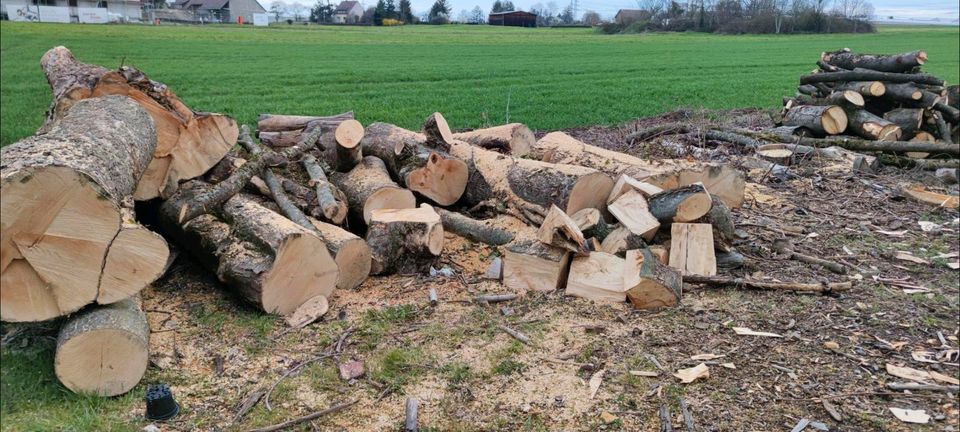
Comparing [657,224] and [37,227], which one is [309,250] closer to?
[37,227]

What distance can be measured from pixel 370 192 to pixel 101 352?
2.63 m

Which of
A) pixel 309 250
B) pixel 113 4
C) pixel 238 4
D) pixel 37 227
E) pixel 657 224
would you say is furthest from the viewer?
pixel 657 224

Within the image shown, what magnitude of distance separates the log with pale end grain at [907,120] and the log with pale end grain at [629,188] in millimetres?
6176

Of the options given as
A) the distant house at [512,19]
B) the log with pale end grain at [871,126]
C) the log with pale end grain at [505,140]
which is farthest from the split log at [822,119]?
the distant house at [512,19]

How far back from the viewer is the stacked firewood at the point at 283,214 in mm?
2955

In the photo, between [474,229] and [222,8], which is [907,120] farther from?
[222,8]

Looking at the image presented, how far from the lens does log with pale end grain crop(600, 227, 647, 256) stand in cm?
473

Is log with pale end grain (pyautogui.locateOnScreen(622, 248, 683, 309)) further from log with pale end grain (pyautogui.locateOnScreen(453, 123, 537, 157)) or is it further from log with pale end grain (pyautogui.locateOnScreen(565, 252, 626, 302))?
log with pale end grain (pyautogui.locateOnScreen(453, 123, 537, 157))

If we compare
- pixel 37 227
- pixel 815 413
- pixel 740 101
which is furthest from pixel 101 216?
pixel 740 101

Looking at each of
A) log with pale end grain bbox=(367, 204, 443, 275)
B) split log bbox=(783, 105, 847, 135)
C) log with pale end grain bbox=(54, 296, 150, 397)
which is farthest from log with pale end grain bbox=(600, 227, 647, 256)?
split log bbox=(783, 105, 847, 135)

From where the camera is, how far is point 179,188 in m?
5.14

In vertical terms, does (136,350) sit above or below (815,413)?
above

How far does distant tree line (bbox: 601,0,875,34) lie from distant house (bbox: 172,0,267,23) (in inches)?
149

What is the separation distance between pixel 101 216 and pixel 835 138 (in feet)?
31.2
